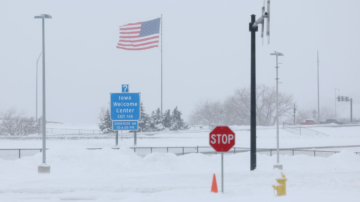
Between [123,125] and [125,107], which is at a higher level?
[125,107]

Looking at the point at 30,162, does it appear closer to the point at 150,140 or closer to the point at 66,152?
the point at 66,152

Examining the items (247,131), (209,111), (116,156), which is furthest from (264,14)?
(209,111)

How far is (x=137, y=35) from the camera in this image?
1223 inches

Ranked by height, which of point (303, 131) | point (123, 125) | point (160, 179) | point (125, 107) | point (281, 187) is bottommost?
point (303, 131)

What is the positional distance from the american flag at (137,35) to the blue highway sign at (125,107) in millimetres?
5327

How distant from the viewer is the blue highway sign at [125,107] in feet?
87.9

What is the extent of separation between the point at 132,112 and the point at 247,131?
34434 mm

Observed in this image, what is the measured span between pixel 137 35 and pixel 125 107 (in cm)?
723

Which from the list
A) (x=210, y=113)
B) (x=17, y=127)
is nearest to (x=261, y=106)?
(x=210, y=113)

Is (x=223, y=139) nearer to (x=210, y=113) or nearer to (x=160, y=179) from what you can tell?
(x=160, y=179)

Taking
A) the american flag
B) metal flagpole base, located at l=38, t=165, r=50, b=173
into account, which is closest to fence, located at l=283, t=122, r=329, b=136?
the american flag

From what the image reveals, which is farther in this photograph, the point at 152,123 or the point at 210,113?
the point at 210,113

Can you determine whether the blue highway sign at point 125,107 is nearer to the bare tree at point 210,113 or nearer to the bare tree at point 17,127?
the bare tree at point 17,127

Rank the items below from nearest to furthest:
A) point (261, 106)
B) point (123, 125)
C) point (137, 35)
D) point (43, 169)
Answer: point (43, 169), point (123, 125), point (137, 35), point (261, 106)
